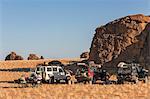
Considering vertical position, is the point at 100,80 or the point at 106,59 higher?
the point at 106,59

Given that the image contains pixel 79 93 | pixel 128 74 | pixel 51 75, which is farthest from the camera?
pixel 51 75

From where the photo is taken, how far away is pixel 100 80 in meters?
35.8

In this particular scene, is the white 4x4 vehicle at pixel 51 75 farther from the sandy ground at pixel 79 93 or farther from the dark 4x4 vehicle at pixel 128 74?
the sandy ground at pixel 79 93

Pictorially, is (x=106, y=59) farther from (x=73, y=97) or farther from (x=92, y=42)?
(x=73, y=97)

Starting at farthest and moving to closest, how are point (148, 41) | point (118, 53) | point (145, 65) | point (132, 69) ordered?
point (118, 53) < point (148, 41) < point (145, 65) < point (132, 69)

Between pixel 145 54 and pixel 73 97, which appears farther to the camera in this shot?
pixel 145 54

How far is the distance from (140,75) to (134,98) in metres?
13.8

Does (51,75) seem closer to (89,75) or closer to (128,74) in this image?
(89,75)

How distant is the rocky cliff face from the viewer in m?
48.1

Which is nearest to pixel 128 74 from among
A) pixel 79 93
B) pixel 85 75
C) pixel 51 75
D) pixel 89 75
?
pixel 89 75

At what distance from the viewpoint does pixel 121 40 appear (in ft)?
167

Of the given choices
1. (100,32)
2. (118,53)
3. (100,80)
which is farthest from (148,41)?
(100,80)

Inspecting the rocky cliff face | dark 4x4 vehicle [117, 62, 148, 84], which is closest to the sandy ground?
dark 4x4 vehicle [117, 62, 148, 84]

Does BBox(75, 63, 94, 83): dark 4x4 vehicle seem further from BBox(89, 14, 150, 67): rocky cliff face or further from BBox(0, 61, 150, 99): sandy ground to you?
BBox(89, 14, 150, 67): rocky cliff face
